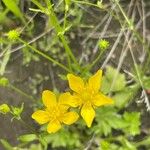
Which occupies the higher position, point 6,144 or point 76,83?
point 76,83

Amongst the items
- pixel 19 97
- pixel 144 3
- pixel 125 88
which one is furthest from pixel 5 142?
pixel 144 3

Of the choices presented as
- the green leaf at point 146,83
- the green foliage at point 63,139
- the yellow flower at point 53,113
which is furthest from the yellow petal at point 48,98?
the green leaf at point 146,83

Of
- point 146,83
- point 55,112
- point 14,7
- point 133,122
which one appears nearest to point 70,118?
point 55,112

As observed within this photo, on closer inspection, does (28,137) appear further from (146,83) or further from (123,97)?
(146,83)

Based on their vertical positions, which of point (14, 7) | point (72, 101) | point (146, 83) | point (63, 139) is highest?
point (14, 7)

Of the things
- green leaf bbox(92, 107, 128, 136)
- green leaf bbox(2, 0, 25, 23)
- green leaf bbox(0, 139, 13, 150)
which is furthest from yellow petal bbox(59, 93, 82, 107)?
green leaf bbox(2, 0, 25, 23)

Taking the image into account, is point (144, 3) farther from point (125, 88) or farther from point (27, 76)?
point (27, 76)

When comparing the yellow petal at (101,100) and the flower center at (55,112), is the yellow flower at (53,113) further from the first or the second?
the yellow petal at (101,100)
